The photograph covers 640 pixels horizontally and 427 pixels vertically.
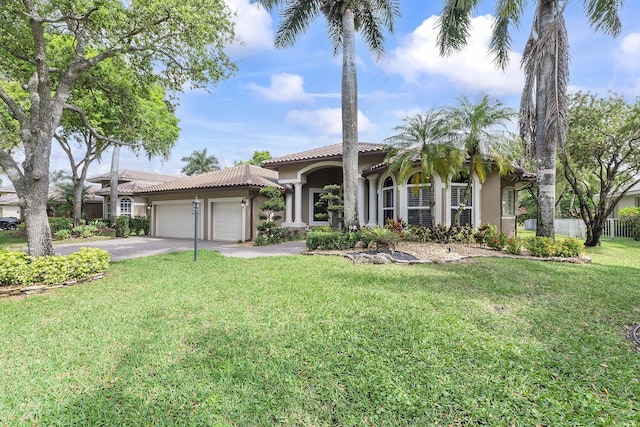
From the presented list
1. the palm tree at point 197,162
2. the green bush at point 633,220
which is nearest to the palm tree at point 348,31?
the green bush at point 633,220

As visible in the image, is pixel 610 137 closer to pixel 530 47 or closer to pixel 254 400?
pixel 530 47

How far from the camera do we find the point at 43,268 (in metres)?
6.85

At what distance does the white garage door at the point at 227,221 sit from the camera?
1710 centimetres

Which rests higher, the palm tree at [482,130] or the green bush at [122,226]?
the palm tree at [482,130]

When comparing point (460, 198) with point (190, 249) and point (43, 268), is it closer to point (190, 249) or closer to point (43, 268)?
point (190, 249)

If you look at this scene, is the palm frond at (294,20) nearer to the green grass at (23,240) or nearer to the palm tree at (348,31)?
the palm tree at (348,31)

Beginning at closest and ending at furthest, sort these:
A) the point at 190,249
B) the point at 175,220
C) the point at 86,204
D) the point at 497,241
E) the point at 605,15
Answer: the point at 605,15 → the point at 497,241 → the point at 190,249 → the point at 175,220 → the point at 86,204

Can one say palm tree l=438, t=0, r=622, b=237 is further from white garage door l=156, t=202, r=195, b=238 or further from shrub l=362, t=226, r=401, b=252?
white garage door l=156, t=202, r=195, b=238

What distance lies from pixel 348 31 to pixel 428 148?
5763mm

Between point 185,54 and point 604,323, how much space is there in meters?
11.8

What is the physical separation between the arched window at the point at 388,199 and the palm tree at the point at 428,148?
227 cm

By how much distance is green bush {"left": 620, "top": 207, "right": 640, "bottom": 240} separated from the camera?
733 inches

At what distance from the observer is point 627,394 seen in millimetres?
2973

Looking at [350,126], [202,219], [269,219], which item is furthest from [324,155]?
[202,219]
